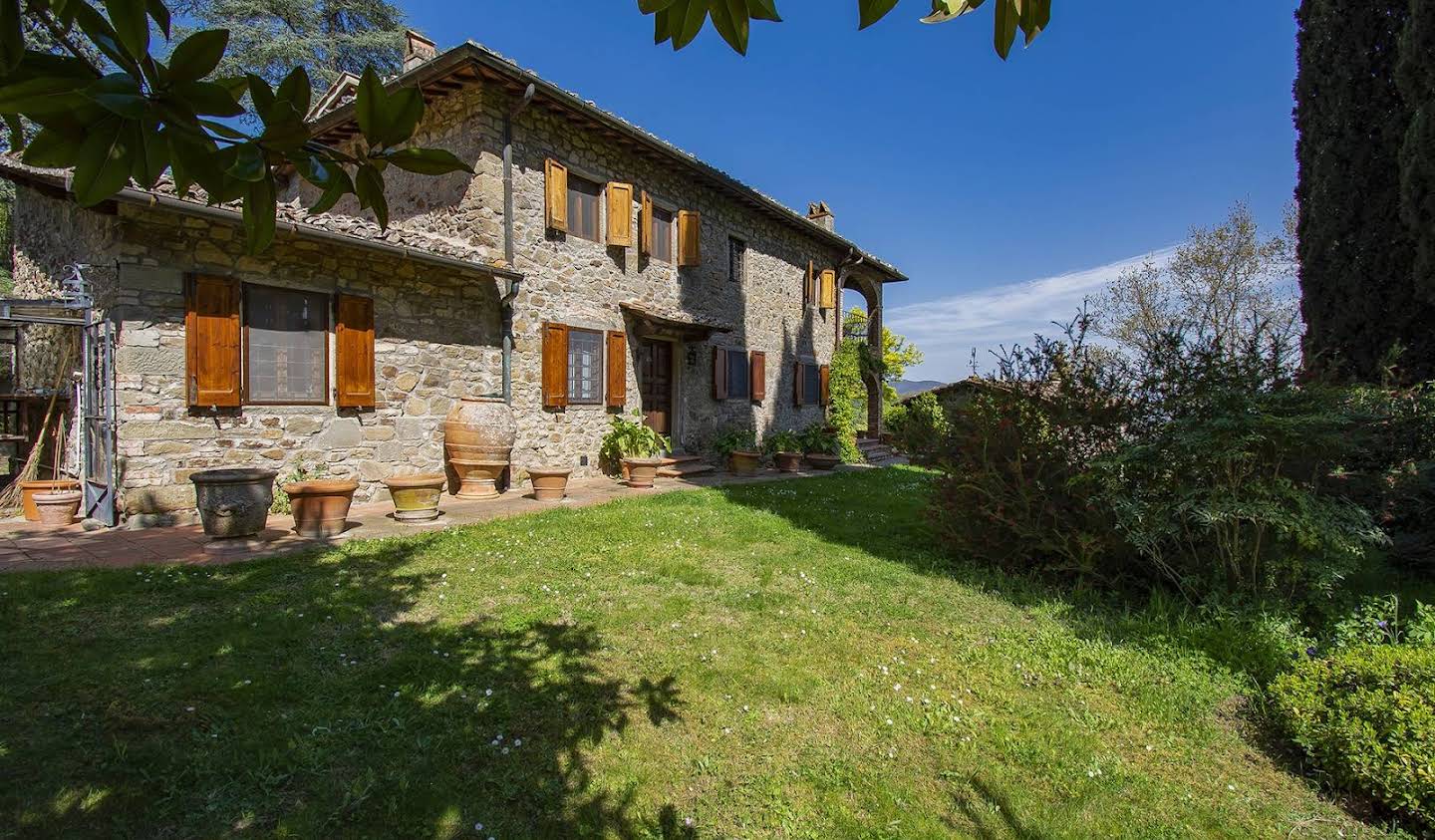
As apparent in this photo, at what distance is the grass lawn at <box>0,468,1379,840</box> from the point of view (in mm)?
2270

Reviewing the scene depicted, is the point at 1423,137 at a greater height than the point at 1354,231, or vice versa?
the point at 1423,137

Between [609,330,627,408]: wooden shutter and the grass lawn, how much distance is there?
570 cm

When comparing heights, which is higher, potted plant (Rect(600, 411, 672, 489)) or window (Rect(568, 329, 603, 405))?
window (Rect(568, 329, 603, 405))

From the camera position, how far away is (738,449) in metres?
12.6

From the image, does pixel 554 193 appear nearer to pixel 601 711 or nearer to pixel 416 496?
pixel 416 496

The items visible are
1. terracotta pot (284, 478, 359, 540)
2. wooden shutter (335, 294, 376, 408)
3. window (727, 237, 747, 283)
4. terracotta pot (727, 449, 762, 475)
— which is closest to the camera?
terracotta pot (284, 478, 359, 540)

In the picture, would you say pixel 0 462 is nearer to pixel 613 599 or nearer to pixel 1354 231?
pixel 613 599

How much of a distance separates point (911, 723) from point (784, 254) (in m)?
13.5

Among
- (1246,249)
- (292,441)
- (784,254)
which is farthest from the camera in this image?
(1246,249)

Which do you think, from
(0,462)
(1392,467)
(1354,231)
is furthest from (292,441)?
(1354,231)

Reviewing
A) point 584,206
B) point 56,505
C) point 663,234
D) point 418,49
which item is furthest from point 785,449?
point 56,505

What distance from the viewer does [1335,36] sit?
6.40 meters

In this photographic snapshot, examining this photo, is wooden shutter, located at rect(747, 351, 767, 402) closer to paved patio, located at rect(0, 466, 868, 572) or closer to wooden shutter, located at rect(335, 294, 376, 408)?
paved patio, located at rect(0, 466, 868, 572)

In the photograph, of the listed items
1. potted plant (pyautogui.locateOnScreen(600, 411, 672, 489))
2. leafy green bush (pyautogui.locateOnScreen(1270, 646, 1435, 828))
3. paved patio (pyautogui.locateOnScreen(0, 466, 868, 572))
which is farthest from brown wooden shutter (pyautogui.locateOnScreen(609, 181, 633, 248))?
leafy green bush (pyautogui.locateOnScreen(1270, 646, 1435, 828))
